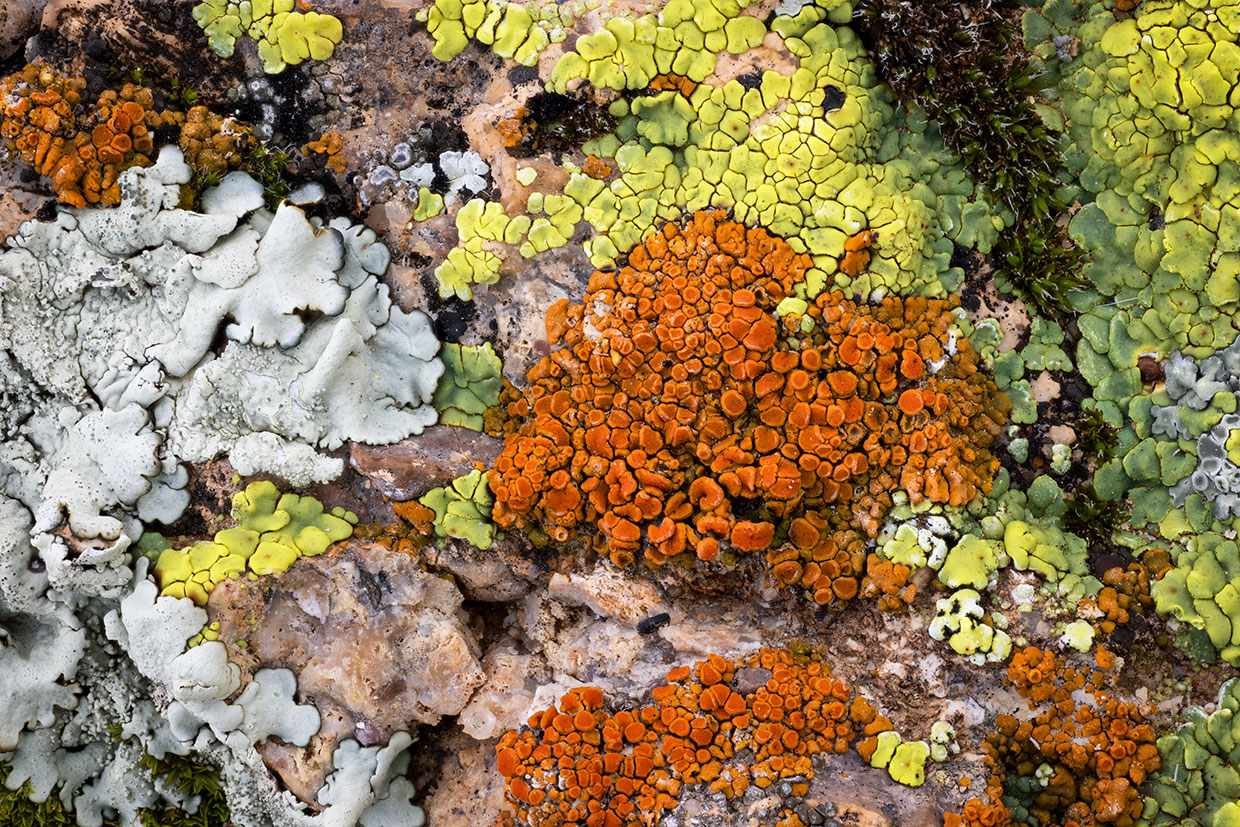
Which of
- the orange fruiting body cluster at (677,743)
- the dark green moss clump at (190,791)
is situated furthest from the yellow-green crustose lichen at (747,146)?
the dark green moss clump at (190,791)

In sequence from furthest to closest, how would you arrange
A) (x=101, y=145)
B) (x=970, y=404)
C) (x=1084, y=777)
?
(x=101, y=145) < (x=970, y=404) < (x=1084, y=777)

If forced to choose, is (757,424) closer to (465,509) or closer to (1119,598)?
(465,509)

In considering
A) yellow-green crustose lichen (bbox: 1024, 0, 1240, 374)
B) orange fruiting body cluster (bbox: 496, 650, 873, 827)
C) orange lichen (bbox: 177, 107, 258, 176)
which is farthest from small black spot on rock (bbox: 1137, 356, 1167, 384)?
orange lichen (bbox: 177, 107, 258, 176)

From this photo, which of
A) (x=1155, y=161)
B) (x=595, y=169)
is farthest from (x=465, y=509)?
(x=1155, y=161)

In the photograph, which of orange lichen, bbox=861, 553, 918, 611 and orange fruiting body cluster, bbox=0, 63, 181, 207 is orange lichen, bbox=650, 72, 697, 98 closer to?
orange lichen, bbox=861, 553, 918, 611

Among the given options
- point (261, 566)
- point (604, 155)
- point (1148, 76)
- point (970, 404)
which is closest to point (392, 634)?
point (261, 566)

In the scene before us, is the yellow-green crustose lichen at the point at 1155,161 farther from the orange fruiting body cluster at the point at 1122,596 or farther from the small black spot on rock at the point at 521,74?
the small black spot on rock at the point at 521,74

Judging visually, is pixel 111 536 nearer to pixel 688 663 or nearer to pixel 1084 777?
pixel 688 663
